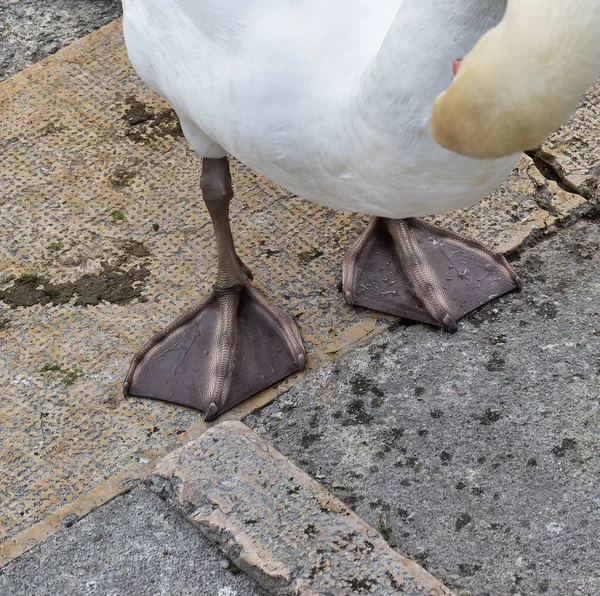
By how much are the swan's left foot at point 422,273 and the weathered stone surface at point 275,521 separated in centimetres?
69

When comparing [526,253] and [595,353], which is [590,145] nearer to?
[526,253]

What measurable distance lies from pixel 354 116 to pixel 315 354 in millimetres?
1087

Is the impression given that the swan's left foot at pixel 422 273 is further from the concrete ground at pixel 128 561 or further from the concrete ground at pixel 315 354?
the concrete ground at pixel 128 561

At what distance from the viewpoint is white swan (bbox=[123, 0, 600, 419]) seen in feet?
4.33

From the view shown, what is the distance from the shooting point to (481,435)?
2.41m

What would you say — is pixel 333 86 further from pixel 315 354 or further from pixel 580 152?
pixel 580 152

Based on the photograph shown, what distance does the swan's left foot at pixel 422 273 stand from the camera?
2775 mm

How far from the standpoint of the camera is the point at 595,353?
2.56m

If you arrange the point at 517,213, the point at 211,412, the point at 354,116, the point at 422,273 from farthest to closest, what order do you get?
1. the point at 517,213
2. the point at 422,273
3. the point at 211,412
4. the point at 354,116

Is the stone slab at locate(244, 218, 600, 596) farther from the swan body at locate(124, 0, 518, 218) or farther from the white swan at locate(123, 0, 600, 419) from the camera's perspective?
the swan body at locate(124, 0, 518, 218)

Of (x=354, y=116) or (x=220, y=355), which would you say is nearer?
(x=354, y=116)

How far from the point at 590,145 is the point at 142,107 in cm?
164

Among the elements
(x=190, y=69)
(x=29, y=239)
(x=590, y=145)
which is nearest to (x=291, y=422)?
(x=190, y=69)

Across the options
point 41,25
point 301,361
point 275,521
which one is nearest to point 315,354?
point 301,361
